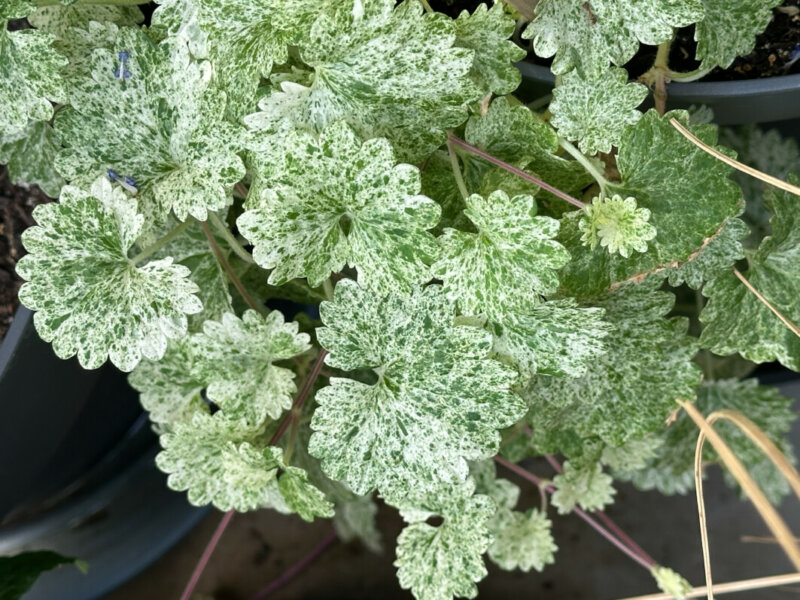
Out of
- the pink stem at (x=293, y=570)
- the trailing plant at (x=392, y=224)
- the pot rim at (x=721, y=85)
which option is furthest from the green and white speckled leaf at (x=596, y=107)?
the pink stem at (x=293, y=570)

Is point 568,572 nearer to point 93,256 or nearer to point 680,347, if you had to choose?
point 680,347

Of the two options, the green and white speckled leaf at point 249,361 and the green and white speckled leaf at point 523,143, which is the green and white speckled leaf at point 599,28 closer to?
the green and white speckled leaf at point 523,143

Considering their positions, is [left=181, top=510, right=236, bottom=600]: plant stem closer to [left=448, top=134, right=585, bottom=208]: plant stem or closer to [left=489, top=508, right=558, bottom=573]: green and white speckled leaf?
[left=489, top=508, right=558, bottom=573]: green and white speckled leaf

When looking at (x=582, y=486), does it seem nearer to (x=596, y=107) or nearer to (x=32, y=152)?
(x=596, y=107)

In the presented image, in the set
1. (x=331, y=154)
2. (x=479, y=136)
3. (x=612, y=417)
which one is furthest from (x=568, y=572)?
(x=331, y=154)

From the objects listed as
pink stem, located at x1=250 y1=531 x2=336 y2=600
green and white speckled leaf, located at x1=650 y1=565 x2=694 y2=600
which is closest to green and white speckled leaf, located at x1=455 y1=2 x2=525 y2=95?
green and white speckled leaf, located at x1=650 y1=565 x2=694 y2=600

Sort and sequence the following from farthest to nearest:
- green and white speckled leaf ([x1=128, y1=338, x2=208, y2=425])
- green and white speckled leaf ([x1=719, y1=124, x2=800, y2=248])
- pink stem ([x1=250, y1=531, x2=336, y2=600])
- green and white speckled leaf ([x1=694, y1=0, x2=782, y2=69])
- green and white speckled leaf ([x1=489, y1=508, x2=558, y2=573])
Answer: pink stem ([x1=250, y1=531, x2=336, y2=600]), green and white speckled leaf ([x1=719, y1=124, x2=800, y2=248]), green and white speckled leaf ([x1=489, y1=508, x2=558, y2=573]), green and white speckled leaf ([x1=128, y1=338, x2=208, y2=425]), green and white speckled leaf ([x1=694, y1=0, x2=782, y2=69])
